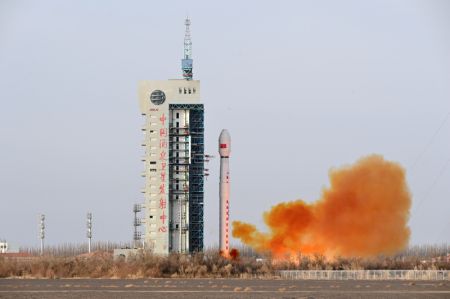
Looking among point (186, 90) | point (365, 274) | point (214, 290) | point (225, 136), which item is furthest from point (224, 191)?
point (214, 290)

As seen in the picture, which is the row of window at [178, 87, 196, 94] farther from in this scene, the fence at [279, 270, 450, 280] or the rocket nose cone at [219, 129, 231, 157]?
the fence at [279, 270, 450, 280]

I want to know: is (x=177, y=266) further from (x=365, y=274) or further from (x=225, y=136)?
(x=225, y=136)

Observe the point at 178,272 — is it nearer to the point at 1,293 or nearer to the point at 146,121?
the point at 146,121

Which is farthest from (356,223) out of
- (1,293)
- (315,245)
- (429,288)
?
(1,293)

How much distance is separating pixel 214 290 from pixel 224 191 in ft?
135

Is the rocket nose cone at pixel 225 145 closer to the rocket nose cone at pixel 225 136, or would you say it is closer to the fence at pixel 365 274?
the rocket nose cone at pixel 225 136

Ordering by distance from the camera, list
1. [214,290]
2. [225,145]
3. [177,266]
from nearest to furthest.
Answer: [214,290], [177,266], [225,145]

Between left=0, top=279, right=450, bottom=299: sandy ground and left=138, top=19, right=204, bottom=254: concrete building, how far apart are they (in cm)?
3249

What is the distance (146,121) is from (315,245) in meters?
19.3

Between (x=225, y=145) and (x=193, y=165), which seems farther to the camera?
(x=193, y=165)

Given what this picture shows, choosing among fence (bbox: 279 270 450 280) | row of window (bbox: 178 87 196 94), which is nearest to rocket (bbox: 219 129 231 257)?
row of window (bbox: 178 87 196 94)

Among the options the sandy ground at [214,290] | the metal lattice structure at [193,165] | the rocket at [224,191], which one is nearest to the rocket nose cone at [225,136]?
the rocket at [224,191]

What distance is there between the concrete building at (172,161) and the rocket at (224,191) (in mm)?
2533

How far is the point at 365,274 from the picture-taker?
8581cm
